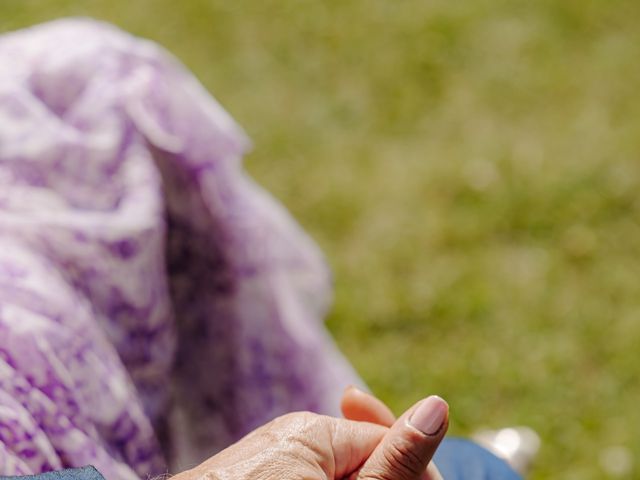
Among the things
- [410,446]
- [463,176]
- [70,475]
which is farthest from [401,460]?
[463,176]

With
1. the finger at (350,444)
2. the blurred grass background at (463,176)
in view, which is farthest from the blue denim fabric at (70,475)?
the blurred grass background at (463,176)

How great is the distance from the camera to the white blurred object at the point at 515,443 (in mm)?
2994

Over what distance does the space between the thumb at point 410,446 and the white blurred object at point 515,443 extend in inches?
61.5

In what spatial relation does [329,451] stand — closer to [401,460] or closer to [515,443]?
[401,460]

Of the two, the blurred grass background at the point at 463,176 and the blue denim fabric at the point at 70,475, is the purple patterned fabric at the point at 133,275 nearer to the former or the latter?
the blue denim fabric at the point at 70,475

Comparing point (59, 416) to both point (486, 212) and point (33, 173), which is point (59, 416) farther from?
point (486, 212)

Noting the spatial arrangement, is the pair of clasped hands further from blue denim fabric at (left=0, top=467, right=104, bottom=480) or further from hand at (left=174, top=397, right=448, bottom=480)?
blue denim fabric at (left=0, top=467, right=104, bottom=480)

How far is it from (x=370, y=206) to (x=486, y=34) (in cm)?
141

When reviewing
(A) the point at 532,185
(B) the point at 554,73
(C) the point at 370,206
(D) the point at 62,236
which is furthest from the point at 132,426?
(B) the point at 554,73

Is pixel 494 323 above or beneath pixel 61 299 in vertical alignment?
beneath

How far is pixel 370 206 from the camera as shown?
12.9 ft

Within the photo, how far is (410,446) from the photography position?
1.47 m

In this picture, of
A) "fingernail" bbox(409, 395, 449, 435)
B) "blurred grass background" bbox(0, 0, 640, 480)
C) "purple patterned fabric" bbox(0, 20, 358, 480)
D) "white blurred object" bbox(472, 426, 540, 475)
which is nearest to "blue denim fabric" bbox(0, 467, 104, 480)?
"purple patterned fabric" bbox(0, 20, 358, 480)

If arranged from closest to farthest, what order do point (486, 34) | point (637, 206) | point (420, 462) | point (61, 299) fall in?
point (420, 462) < point (61, 299) < point (637, 206) < point (486, 34)
